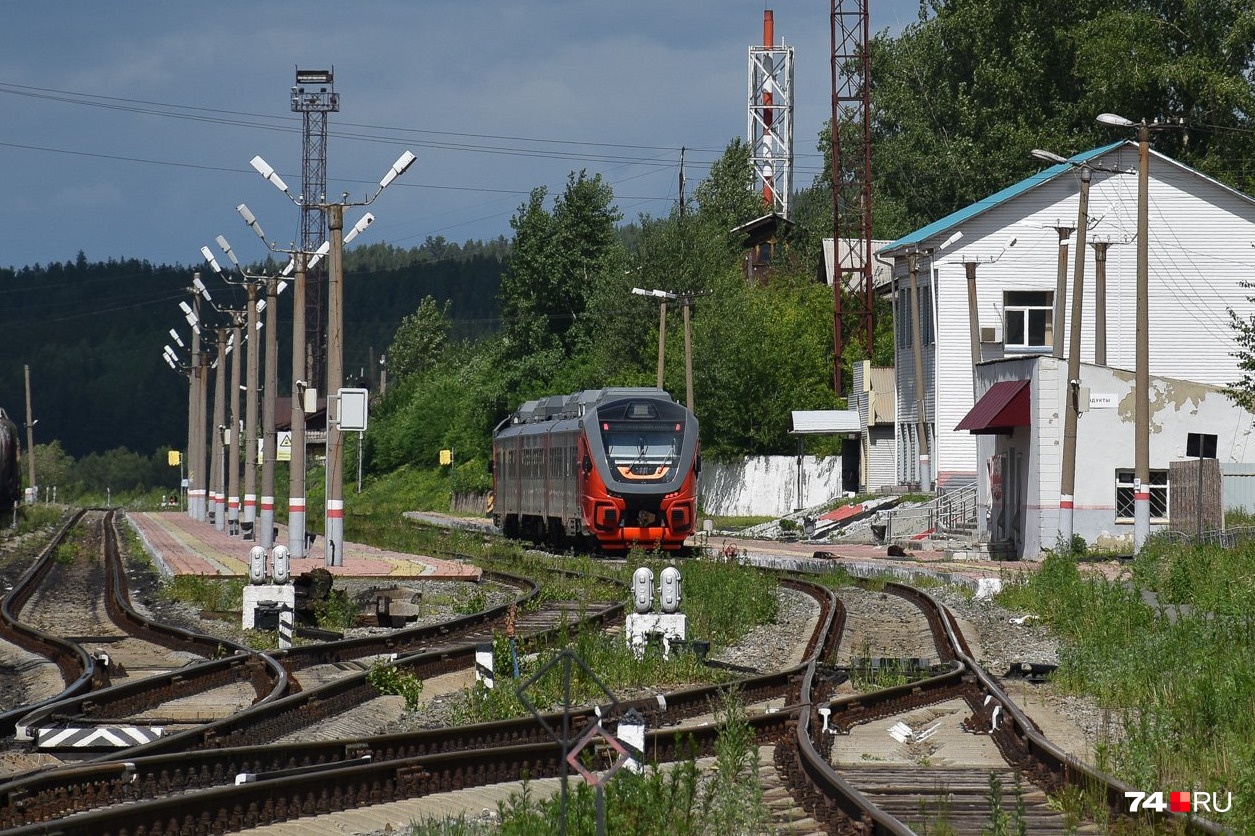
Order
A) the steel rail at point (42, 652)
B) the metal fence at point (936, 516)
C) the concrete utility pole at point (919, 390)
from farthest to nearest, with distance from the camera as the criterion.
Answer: the concrete utility pole at point (919, 390) < the metal fence at point (936, 516) < the steel rail at point (42, 652)

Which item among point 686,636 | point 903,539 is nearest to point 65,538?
point 903,539

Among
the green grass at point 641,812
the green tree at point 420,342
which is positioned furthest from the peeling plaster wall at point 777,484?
the green tree at point 420,342

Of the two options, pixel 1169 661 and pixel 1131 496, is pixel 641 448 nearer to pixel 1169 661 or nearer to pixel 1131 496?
pixel 1131 496

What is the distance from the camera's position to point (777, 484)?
62062 mm

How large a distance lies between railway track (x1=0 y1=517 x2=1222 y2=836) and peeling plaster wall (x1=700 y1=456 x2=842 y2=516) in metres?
47.5

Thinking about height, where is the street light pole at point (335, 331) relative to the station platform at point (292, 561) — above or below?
above

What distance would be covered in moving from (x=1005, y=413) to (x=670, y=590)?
22.3 meters

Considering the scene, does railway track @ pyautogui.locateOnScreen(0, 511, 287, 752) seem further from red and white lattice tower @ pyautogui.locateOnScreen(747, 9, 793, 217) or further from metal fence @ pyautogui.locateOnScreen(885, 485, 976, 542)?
red and white lattice tower @ pyautogui.locateOnScreen(747, 9, 793, 217)

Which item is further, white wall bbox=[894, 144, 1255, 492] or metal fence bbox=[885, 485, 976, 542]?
white wall bbox=[894, 144, 1255, 492]

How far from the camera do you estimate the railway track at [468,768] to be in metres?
8.06

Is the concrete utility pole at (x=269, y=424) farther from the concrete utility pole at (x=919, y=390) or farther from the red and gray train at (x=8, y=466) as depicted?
the red and gray train at (x=8, y=466)

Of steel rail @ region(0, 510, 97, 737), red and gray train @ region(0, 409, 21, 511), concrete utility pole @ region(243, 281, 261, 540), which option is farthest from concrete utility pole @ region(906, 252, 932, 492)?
red and gray train @ region(0, 409, 21, 511)

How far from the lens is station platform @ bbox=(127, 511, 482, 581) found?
29734 mm

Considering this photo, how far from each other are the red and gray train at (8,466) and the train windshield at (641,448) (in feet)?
119
